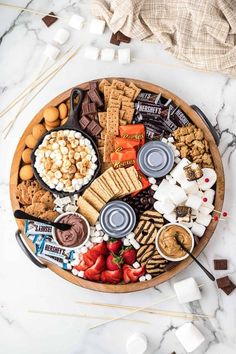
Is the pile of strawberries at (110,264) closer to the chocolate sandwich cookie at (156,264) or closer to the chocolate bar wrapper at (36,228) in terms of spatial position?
the chocolate sandwich cookie at (156,264)

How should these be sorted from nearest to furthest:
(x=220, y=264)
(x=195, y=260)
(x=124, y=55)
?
(x=195, y=260)
(x=220, y=264)
(x=124, y=55)

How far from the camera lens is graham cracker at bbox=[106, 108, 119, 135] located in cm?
273

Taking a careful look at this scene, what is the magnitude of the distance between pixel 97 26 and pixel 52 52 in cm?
23

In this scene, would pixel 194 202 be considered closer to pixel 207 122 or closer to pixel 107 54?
pixel 207 122

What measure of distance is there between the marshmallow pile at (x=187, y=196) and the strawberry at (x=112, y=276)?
30cm

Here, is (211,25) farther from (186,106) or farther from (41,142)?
(41,142)

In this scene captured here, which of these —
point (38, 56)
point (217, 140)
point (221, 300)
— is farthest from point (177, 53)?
point (221, 300)

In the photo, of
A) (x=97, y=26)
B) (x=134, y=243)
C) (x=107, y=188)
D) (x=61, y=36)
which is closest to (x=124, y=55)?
(x=97, y=26)

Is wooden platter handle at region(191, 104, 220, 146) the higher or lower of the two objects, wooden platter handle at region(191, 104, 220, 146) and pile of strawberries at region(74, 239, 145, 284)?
the higher

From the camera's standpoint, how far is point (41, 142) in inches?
108

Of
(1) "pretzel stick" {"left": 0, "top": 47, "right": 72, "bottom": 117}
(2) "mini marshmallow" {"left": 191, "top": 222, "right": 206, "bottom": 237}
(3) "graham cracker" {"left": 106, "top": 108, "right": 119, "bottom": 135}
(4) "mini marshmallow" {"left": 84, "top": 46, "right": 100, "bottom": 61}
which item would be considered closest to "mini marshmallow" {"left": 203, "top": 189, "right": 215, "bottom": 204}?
(2) "mini marshmallow" {"left": 191, "top": 222, "right": 206, "bottom": 237}

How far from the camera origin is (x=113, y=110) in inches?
107

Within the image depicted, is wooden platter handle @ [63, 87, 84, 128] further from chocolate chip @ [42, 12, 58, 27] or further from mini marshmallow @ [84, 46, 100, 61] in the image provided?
chocolate chip @ [42, 12, 58, 27]

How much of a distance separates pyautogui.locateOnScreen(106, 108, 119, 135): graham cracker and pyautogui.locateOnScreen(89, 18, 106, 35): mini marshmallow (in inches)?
17.0
